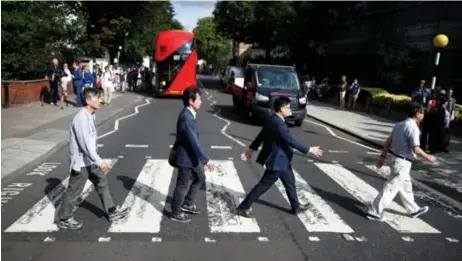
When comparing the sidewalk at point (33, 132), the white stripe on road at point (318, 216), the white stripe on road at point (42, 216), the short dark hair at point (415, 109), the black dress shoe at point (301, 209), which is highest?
the short dark hair at point (415, 109)

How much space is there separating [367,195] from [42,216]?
505 cm

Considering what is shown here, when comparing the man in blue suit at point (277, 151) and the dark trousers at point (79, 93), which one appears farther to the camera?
the dark trousers at point (79, 93)

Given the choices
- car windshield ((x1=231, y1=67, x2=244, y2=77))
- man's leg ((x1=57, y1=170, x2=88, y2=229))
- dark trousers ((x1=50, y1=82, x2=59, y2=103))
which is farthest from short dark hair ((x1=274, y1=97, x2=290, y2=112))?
car windshield ((x1=231, y1=67, x2=244, y2=77))

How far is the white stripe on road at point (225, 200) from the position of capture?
638 centimetres

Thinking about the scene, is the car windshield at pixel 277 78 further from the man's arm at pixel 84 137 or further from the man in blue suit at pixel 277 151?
the man's arm at pixel 84 137

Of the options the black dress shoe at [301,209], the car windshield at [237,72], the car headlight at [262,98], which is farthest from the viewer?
the car windshield at [237,72]

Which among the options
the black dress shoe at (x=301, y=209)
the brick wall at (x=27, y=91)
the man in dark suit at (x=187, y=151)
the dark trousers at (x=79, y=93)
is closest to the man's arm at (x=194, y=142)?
the man in dark suit at (x=187, y=151)

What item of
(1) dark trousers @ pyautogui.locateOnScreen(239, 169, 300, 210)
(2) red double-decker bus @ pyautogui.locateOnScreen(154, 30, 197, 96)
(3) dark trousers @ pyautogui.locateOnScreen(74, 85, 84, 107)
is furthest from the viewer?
(2) red double-decker bus @ pyautogui.locateOnScreen(154, 30, 197, 96)

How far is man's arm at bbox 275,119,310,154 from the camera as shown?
650cm

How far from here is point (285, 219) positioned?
6.80 metres

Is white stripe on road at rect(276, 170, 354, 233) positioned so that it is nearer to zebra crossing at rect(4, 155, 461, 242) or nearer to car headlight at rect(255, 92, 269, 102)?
zebra crossing at rect(4, 155, 461, 242)

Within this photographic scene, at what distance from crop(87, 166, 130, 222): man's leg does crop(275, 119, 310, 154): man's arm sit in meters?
2.32

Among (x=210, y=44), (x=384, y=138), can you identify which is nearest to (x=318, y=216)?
(x=384, y=138)

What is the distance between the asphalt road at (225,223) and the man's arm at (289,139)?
100cm
